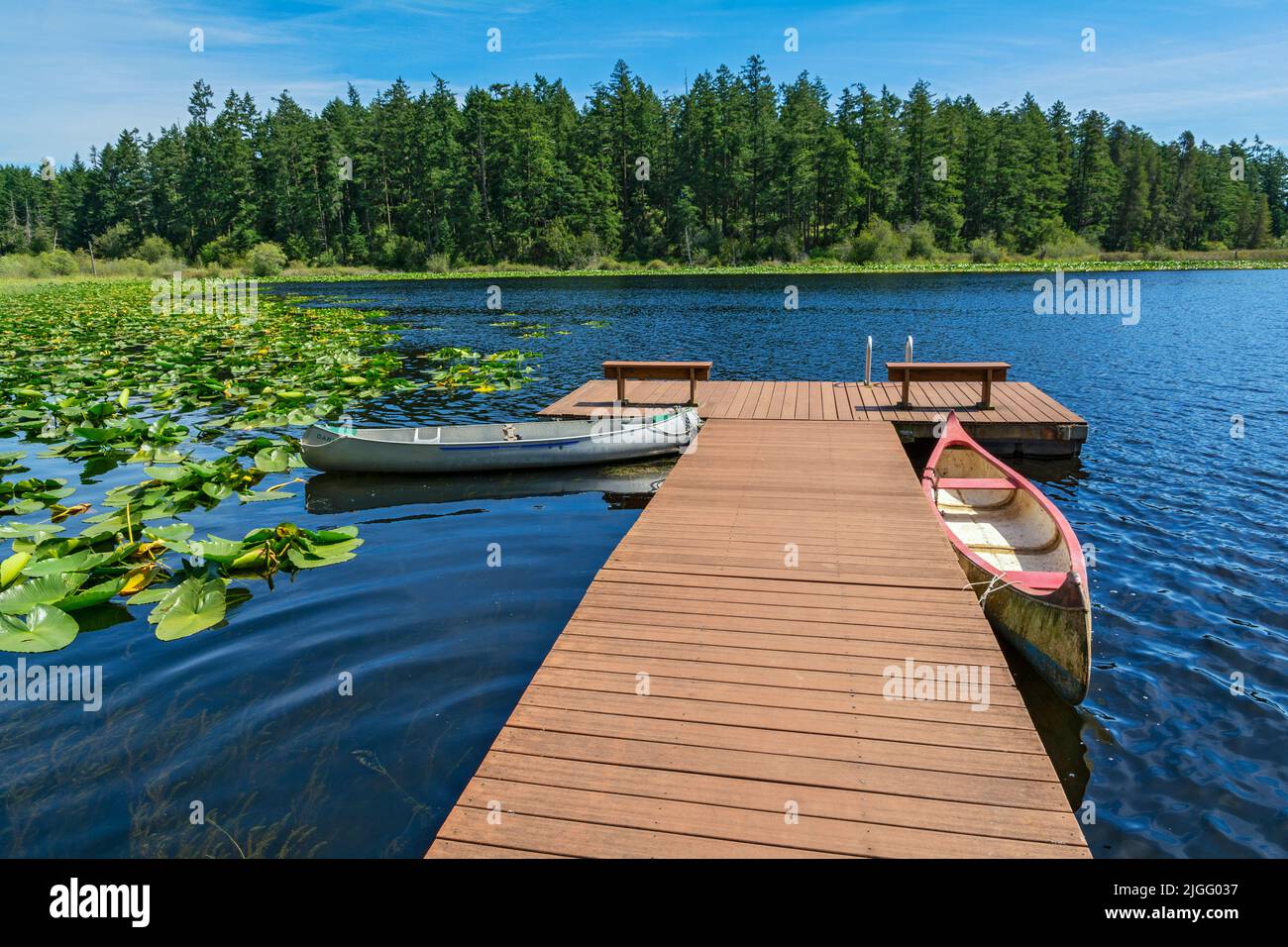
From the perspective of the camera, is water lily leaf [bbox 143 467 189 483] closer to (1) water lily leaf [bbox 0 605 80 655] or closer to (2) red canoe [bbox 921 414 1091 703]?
(1) water lily leaf [bbox 0 605 80 655]

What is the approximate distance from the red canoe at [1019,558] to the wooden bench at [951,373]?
379cm

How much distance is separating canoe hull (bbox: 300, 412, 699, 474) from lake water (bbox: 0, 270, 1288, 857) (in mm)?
330

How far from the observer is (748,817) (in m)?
4.06

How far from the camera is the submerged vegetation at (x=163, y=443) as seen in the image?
812 cm

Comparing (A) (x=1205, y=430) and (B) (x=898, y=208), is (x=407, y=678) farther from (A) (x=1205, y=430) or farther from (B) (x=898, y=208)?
(B) (x=898, y=208)

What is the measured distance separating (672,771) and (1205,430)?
15.8m

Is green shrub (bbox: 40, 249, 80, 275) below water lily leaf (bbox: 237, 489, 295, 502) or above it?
above

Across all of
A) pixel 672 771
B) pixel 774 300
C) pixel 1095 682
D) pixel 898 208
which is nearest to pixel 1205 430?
pixel 1095 682

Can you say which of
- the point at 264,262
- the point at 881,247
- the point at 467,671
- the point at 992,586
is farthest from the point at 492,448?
the point at 264,262

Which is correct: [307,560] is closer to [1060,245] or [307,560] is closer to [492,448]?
[492,448]

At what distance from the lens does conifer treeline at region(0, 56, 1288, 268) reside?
85500mm

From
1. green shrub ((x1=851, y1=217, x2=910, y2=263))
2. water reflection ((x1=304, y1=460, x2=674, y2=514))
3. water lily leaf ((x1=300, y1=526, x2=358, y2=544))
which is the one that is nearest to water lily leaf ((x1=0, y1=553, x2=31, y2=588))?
water lily leaf ((x1=300, y1=526, x2=358, y2=544))

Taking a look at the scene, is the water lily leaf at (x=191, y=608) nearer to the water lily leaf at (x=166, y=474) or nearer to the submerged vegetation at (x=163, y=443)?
the submerged vegetation at (x=163, y=443)

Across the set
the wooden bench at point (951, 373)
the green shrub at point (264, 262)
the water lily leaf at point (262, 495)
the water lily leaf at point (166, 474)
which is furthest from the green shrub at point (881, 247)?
the water lily leaf at point (166, 474)
